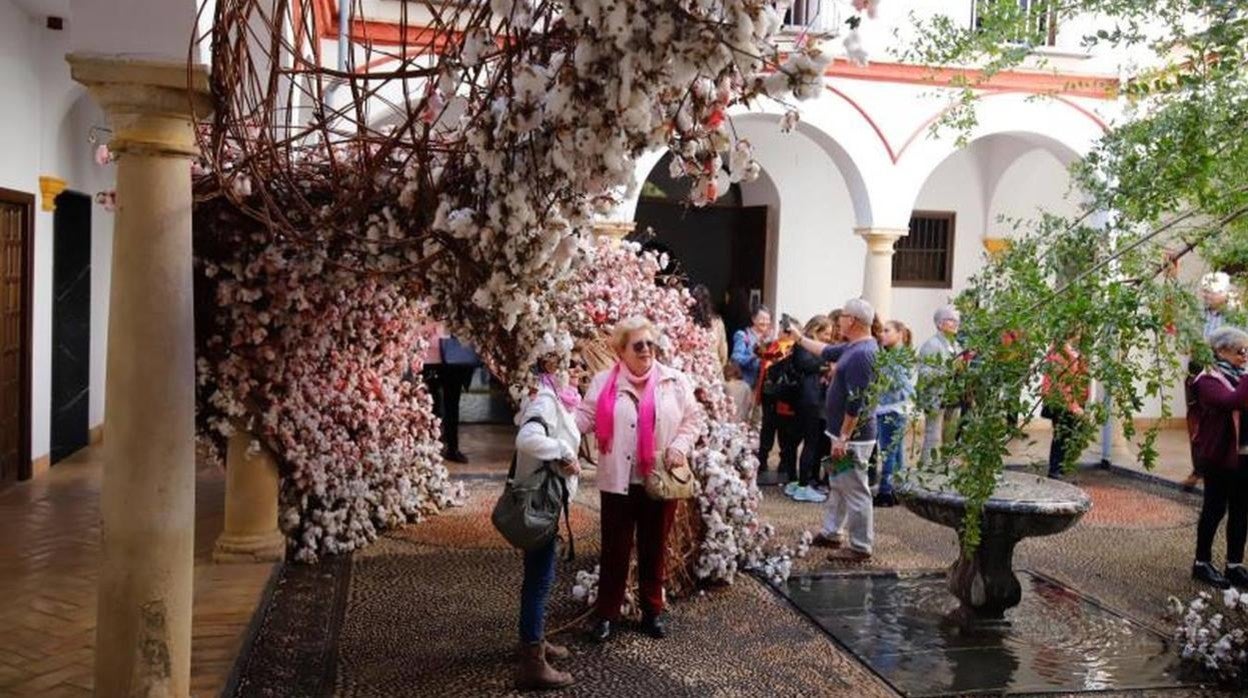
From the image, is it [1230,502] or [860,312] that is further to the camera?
[860,312]

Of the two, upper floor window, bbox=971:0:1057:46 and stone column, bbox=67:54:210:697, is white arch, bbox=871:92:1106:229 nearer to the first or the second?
upper floor window, bbox=971:0:1057:46

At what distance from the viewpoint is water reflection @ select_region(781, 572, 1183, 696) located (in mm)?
5250

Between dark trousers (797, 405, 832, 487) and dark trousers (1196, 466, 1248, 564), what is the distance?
306 centimetres

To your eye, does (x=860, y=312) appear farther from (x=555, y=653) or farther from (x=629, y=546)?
(x=555, y=653)

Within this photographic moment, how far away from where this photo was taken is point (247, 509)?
6.77 m

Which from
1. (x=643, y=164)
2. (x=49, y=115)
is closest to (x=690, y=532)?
(x=643, y=164)

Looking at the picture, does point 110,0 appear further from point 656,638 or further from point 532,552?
point 656,638

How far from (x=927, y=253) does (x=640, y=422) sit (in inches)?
440

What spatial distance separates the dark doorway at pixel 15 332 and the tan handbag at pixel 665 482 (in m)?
5.90

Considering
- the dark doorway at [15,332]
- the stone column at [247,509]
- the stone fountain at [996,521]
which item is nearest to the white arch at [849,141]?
the dark doorway at [15,332]

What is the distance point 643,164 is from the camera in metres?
11.1

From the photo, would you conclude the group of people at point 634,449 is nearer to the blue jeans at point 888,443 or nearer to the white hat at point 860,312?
the white hat at point 860,312

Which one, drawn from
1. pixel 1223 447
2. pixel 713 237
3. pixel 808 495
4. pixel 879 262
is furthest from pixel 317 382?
pixel 713 237

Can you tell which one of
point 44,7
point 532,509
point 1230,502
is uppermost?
point 44,7
